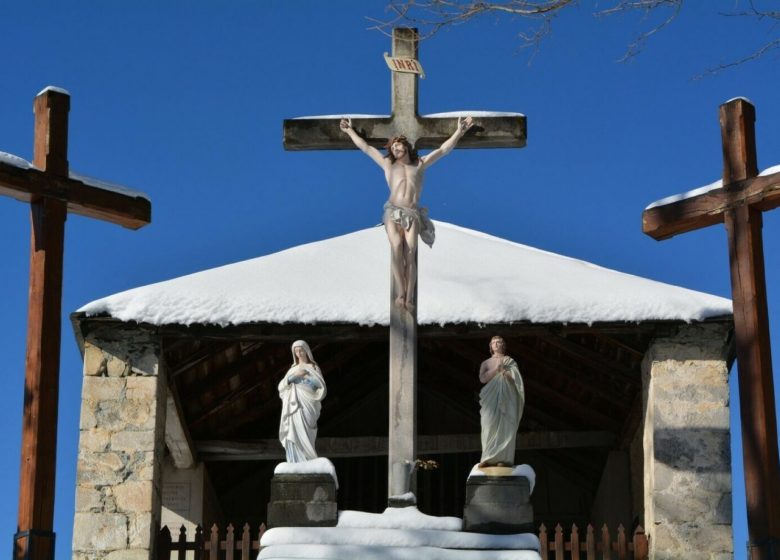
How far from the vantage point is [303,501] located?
42.1ft

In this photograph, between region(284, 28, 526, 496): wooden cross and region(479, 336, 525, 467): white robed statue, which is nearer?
region(479, 336, 525, 467): white robed statue

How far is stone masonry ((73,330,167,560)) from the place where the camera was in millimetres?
14797

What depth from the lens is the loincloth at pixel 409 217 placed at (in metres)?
13.3

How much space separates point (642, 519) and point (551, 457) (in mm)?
2668

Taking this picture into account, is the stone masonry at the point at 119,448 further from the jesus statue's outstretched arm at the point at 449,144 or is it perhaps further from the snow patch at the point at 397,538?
the jesus statue's outstretched arm at the point at 449,144

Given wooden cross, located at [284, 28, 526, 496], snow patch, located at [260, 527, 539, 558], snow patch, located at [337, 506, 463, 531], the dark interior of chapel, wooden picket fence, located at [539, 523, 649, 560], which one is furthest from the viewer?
the dark interior of chapel

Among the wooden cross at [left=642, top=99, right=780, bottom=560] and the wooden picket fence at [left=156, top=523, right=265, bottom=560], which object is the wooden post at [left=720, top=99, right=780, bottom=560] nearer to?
the wooden cross at [left=642, top=99, right=780, bottom=560]

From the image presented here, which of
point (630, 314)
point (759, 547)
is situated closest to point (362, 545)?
point (759, 547)

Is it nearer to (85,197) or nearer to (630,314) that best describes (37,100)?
(85,197)

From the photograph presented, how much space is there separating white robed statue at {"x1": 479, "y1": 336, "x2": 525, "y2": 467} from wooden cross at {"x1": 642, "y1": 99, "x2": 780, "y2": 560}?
1.51 meters

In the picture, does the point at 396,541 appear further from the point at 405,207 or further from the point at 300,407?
the point at 405,207

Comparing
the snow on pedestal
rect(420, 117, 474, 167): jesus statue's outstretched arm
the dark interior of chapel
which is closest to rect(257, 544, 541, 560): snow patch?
the snow on pedestal

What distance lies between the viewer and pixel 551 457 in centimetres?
1920

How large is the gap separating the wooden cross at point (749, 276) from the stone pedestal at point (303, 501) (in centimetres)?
273
